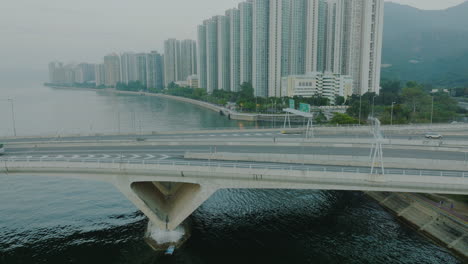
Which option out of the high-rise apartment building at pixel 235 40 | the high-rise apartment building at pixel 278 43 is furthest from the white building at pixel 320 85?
the high-rise apartment building at pixel 235 40

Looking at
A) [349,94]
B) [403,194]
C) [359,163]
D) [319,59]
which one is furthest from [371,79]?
[359,163]

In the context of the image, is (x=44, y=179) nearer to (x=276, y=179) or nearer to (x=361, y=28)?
(x=276, y=179)

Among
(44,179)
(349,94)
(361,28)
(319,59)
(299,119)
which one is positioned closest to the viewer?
(44,179)

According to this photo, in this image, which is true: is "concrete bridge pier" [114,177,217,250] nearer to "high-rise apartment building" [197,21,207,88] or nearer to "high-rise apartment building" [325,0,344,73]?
"high-rise apartment building" [325,0,344,73]

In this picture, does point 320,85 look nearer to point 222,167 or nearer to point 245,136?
point 245,136

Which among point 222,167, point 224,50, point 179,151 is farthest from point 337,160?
point 224,50

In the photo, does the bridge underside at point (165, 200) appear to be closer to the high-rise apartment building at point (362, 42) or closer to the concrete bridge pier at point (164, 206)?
the concrete bridge pier at point (164, 206)

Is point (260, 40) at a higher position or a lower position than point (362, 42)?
higher
